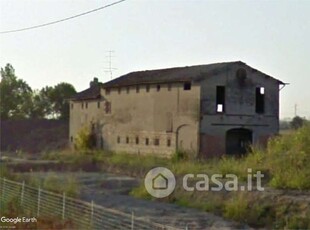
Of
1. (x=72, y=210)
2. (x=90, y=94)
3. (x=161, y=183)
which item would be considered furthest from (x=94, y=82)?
(x=72, y=210)

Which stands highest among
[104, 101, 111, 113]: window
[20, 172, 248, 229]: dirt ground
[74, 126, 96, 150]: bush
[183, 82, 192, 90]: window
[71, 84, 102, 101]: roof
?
[71, 84, 102, 101]: roof

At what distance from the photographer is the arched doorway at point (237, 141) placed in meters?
31.6

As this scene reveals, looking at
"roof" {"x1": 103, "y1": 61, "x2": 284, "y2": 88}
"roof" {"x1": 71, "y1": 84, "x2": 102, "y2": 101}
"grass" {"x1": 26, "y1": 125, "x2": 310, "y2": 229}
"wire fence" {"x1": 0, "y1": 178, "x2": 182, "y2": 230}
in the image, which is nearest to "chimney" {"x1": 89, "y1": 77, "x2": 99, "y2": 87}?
"roof" {"x1": 71, "y1": 84, "x2": 102, "y2": 101}

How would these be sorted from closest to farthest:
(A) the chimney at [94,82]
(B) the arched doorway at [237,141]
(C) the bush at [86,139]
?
(B) the arched doorway at [237,141] < (C) the bush at [86,139] < (A) the chimney at [94,82]

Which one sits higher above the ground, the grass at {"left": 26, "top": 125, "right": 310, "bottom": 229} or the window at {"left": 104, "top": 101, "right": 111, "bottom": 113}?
the window at {"left": 104, "top": 101, "right": 111, "bottom": 113}

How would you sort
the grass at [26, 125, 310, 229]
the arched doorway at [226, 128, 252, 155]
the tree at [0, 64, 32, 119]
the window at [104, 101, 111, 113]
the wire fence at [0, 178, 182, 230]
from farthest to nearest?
the tree at [0, 64, 32, 119]
the window at [104, 101, 111, 113]
the arched doorway at [226, 128, 252, 155]
the grass at [26, 125, 310, 229]
the wire fence at [0, 178, 182, 230]

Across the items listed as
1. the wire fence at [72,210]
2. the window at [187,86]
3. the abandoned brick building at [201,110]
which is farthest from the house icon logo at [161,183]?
the window at [187,86]

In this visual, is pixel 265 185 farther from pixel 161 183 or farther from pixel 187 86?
pixel 187 86

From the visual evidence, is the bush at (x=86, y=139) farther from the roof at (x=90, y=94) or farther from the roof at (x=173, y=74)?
the roof at (x=173, y=74)

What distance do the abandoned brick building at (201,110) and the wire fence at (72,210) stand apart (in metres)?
17.0

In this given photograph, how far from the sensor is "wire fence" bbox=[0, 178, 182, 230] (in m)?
10.5

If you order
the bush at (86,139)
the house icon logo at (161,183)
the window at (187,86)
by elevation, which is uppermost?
the window at (187,86)

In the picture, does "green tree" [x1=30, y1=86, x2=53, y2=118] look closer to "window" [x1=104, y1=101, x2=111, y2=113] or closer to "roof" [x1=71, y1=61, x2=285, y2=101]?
"roof" [x1=71, y1=61, x2=285, y2=101]

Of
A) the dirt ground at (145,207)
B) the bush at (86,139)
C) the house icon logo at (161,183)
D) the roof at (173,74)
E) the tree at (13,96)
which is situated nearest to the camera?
the dirt ground at (145,207)
